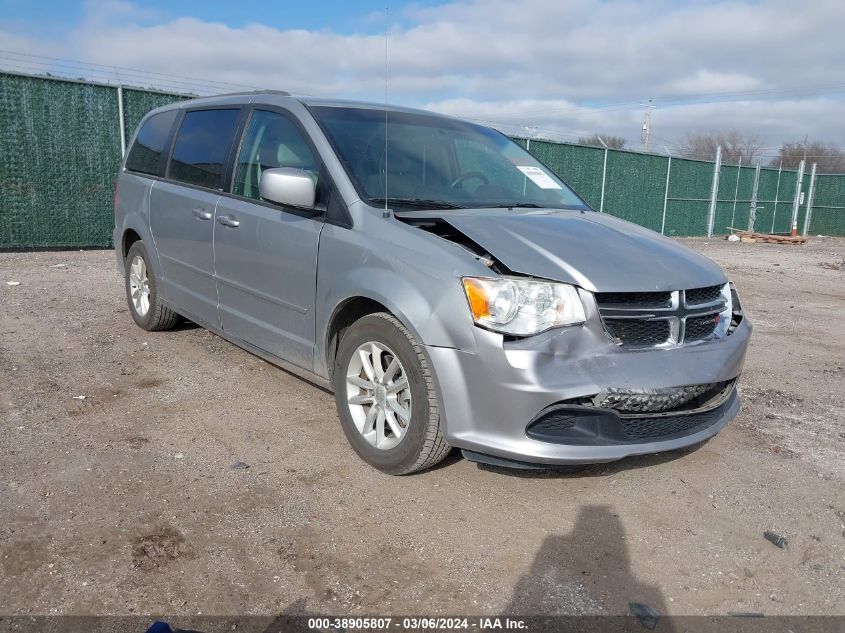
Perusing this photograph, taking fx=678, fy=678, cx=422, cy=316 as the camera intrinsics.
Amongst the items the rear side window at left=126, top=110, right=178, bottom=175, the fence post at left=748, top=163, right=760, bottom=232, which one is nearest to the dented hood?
the rear side window at left=126, top=110, right=178, bottom=175

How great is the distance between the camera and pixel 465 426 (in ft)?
9.43

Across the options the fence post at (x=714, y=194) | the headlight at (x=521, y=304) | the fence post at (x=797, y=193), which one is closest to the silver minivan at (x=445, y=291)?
the headlight at (x=521, y=304)

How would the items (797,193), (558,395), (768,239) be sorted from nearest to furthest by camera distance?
1. (558,395)
2. (768,239)
3. (797,193)

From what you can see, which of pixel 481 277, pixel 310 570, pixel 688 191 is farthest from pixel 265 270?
pixel 688 191

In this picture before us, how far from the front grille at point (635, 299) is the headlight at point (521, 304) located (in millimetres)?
127

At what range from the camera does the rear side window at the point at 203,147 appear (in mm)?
4430

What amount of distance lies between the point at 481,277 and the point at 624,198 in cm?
1736

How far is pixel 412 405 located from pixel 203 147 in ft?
8.90

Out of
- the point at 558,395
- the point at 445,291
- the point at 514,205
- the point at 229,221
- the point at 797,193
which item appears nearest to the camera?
the point at 558,395

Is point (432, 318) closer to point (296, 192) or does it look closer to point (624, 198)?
point (296, 192)

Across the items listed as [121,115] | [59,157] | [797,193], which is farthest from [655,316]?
[797,193]

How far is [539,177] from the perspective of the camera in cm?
443

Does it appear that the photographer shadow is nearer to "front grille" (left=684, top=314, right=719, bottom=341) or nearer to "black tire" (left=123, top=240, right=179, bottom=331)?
"front grille" (left=684, top=314, right=719, bottom=341)

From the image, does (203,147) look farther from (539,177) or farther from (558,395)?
(558,395)
